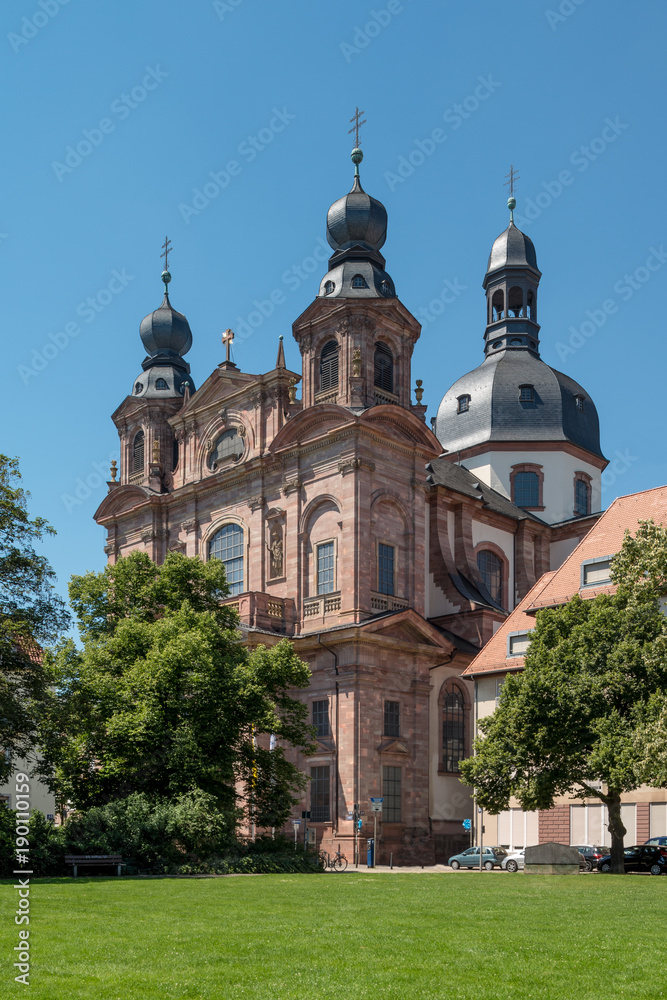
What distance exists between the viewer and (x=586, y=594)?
37406mm

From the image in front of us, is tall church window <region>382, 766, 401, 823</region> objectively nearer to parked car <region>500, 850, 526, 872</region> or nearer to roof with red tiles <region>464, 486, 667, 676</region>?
roof with red tiles <region>464, 486, 667, 676</region>

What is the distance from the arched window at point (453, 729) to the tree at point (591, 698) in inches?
565

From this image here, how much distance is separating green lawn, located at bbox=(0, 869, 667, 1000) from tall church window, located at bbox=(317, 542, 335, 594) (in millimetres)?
23257

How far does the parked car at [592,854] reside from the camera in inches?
1286

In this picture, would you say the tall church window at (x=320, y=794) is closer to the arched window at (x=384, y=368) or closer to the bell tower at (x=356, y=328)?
the bell tower at (x=356, y=328)

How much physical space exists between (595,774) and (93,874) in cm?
1284

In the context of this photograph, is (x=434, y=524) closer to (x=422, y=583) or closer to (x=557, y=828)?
(x=422, y=583)

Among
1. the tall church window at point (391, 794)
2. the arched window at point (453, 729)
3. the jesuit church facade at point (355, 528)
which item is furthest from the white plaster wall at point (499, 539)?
the tall church window at point (391, 794)

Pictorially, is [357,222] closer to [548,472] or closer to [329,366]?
[329,366]

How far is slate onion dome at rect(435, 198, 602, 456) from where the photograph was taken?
61.2 metres

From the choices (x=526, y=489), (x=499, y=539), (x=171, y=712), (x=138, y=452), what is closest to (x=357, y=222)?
(x=499, y=539)

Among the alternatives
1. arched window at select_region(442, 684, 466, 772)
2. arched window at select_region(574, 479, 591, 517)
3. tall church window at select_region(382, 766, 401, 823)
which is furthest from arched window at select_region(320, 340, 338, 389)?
arched window at select_region(574, 479, 591, 517)

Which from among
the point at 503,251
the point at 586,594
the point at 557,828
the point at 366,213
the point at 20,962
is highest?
the point at 503,251

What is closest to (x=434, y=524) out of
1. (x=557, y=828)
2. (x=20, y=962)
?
(x=557, y=828)
